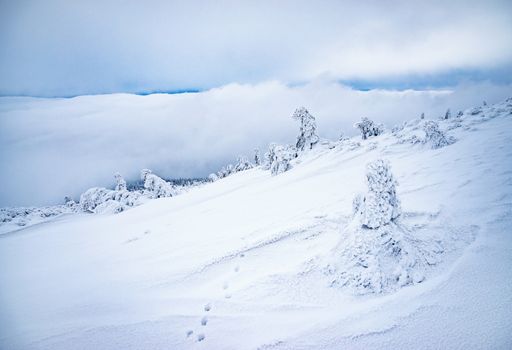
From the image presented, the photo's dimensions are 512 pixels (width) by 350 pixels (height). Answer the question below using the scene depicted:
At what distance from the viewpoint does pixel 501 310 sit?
557 centimetres

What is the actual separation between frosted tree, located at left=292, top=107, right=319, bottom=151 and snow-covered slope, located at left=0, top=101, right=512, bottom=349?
84.7ft

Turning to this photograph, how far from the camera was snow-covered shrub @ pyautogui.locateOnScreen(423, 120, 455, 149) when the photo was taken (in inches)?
666

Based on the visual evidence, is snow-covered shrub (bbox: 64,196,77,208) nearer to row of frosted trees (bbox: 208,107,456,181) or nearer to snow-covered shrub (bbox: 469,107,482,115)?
row of frosted trees (bbox: 208,107,456,181)

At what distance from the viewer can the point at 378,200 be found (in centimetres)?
760

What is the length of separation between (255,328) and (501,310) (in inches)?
207

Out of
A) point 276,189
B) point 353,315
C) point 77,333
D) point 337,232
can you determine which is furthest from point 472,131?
point 77,333

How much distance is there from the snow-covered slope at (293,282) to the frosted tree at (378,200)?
1.63 ft

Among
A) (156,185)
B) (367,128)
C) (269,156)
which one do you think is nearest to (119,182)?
(156,185)

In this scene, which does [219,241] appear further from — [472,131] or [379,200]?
[472,131]

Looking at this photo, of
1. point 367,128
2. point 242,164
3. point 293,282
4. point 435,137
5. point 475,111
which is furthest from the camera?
point 242,164

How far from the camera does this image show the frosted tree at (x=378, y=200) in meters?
7.46

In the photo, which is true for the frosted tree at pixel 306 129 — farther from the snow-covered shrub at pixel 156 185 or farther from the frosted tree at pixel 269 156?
the snow-covered shrub at pixel 156 185

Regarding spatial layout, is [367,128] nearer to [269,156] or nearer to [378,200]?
[269,156]

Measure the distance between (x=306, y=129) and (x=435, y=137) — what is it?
74.3 feet
